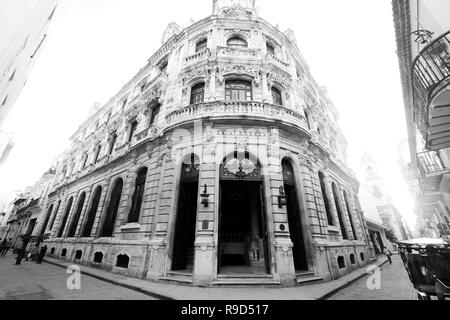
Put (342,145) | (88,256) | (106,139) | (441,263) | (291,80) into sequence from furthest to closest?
(342,145) < (106,139) < (291,80) < (88,256) < (441,263)

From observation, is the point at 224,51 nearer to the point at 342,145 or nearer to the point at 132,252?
the point at 132,252

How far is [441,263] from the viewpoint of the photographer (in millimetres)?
4516

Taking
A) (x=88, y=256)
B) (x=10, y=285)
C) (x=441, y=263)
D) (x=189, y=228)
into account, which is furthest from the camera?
(x=88, y=256)

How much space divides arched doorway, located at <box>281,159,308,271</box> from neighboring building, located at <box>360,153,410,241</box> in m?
40.2

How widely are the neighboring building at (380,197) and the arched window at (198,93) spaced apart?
4330 cm

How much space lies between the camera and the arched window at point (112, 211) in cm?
1181

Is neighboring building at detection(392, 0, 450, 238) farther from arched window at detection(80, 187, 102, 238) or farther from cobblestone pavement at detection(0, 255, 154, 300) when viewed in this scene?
arched window at detection(80, 187, 102, 238)

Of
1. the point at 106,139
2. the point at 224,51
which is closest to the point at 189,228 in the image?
the point at 224,51

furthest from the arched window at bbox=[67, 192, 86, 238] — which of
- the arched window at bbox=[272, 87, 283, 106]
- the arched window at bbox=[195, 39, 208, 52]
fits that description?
the arched window at bbox=[272, 87, 283, 106]

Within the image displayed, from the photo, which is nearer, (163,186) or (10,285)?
(10,285)

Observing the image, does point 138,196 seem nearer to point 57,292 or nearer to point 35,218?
point 57,292

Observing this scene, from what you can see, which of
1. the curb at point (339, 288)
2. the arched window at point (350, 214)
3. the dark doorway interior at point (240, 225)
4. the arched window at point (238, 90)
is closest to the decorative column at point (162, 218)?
the dark doorway interior at point (240, 225)

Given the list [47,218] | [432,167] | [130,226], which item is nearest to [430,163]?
[432,167]
